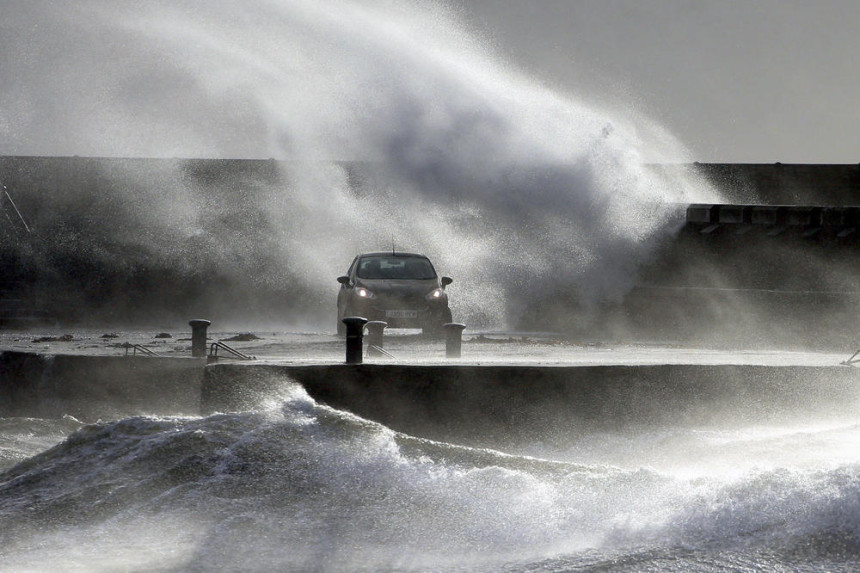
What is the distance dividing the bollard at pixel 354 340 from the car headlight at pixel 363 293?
235 inches

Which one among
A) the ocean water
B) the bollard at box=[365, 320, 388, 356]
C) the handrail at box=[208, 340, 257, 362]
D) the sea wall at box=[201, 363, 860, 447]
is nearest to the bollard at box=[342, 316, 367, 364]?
the sea wall at box=[201, 363, 860, 447]

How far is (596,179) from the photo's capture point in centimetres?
2464

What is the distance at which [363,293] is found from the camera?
675 inches

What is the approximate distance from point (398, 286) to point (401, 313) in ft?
1.60

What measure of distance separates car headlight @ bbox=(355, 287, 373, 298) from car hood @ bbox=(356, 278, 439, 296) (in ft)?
0.18

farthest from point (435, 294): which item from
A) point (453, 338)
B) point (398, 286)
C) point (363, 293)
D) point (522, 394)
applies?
point (522, 394)

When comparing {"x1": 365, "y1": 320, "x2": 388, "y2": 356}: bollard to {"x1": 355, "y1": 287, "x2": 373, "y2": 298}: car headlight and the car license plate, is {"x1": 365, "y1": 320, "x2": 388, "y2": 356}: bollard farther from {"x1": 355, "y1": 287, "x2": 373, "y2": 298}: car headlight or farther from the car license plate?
{"x1": 355, "y1": 287, "x2": 373, "y2": 298}: car headlight

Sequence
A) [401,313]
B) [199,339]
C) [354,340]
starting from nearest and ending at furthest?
[354,340], [199,339], [401,313]

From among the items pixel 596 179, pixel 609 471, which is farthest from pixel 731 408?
pixel 596 179

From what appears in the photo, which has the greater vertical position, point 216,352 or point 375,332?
point 375,332

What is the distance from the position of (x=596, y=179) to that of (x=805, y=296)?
5.75 meters

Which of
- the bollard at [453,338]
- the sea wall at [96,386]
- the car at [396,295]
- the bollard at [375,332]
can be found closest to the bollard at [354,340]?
the sea wall at [96,386]

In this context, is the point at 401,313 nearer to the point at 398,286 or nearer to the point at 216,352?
the point at 398,286

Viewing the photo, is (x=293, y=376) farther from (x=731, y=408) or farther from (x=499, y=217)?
(x=499, y=217)
